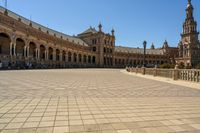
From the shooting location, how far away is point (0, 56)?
35281 millimetres

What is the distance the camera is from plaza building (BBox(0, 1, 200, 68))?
1585 inches

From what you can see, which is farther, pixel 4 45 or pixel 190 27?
pixel 190 27

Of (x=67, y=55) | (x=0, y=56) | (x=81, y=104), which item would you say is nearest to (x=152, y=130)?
(x=81, y=104)

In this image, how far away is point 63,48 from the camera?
67.3m

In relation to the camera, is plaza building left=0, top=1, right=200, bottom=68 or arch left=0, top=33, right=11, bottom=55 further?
arch left=0, top=33, right=11, bottom=55

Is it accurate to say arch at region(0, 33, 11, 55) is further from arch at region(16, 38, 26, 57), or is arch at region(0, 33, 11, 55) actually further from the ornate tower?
the ornate tower

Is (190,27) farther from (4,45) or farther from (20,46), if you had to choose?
(4,45)

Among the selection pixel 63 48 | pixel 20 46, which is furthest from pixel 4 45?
pixel 63 48

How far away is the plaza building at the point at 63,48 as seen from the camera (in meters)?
40.2

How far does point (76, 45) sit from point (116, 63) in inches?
1273

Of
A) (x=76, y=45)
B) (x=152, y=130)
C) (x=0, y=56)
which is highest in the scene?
(x=76, y=45)

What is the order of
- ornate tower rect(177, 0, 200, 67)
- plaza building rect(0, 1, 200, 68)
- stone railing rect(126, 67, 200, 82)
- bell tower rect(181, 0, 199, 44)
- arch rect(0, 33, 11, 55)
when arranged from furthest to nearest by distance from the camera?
bell tower rect(181, 0, 199, 44)
ornate tower rect(177, 0, 200, 67)
arch rect(0, 33, 11, 55)
plaza building rect(0, 1, 200, 68)
stone railing rect(126, 67, 200, 82)

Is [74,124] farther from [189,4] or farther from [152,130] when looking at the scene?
[189,4]

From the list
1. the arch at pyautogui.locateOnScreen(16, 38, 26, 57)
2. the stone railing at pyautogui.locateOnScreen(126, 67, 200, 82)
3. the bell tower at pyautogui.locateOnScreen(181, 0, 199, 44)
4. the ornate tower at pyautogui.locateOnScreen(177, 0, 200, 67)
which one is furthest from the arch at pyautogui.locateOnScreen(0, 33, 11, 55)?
the bell tower at pyautogui.locateOnScreen(181, 0, 199, 44)
